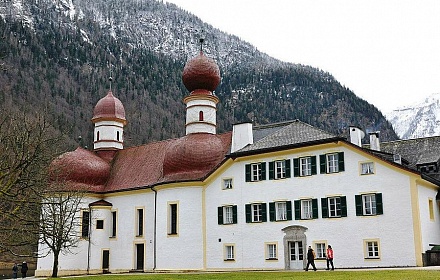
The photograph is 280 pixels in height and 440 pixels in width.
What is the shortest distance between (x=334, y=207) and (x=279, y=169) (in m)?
3.92

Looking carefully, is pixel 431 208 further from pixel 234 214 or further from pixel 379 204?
pixel 234 214

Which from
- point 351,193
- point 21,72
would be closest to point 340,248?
point 351,193

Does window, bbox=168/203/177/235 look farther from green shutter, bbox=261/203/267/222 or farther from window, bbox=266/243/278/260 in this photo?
window, bbox=266/243/278/260

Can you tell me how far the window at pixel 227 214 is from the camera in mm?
35031

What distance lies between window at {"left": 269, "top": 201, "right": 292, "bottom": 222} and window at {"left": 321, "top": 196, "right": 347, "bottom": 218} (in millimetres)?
2054

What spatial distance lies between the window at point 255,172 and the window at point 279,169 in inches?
20.5

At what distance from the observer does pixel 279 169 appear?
3347 cm

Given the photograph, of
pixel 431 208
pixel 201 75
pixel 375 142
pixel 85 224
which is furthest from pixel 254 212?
pixel 85 224

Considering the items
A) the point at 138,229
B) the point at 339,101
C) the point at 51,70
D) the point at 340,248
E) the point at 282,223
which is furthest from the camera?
the point at 339,101

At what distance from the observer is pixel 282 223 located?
107 ft

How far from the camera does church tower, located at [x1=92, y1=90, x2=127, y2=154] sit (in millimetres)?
47156

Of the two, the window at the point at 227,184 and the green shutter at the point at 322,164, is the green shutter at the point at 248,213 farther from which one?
the green shutter at the point at 322,164

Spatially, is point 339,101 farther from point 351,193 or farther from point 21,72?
point 351,193

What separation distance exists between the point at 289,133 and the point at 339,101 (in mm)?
110496
